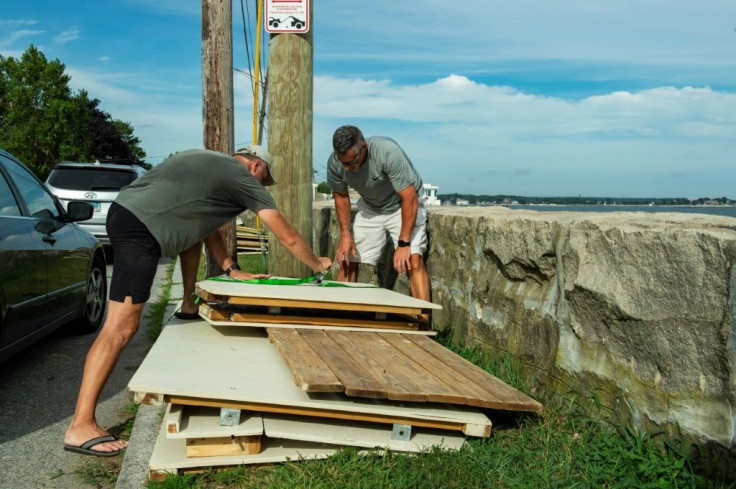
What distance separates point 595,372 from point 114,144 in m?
56.3

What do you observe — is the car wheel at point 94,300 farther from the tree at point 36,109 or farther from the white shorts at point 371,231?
the tree at point 36,109

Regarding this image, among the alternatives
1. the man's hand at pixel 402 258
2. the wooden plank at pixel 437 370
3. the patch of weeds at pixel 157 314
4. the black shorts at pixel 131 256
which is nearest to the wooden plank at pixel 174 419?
the black shorts at pixel 131 256

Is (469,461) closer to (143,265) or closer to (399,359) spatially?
(399,359)

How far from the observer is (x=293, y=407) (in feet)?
10.2

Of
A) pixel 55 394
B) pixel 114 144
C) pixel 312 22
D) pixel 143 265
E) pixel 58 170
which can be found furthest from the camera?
pixel 114 144

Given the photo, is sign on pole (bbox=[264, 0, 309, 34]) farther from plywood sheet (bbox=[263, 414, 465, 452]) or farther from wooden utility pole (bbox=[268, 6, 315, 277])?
plywood sheet (bbox=[263, 414, 465, 452])

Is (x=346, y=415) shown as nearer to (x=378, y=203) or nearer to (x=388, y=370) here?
(x=388, y=370)

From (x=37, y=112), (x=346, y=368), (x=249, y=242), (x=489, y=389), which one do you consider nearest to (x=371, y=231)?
(x=346, y=368)

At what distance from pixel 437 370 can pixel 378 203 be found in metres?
2.29

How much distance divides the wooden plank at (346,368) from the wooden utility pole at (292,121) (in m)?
1.66

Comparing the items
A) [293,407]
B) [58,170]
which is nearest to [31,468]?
[293,407]

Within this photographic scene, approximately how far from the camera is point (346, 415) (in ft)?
10.4

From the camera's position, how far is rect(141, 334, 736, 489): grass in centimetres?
270

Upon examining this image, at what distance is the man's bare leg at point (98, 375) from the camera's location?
3.46 m
